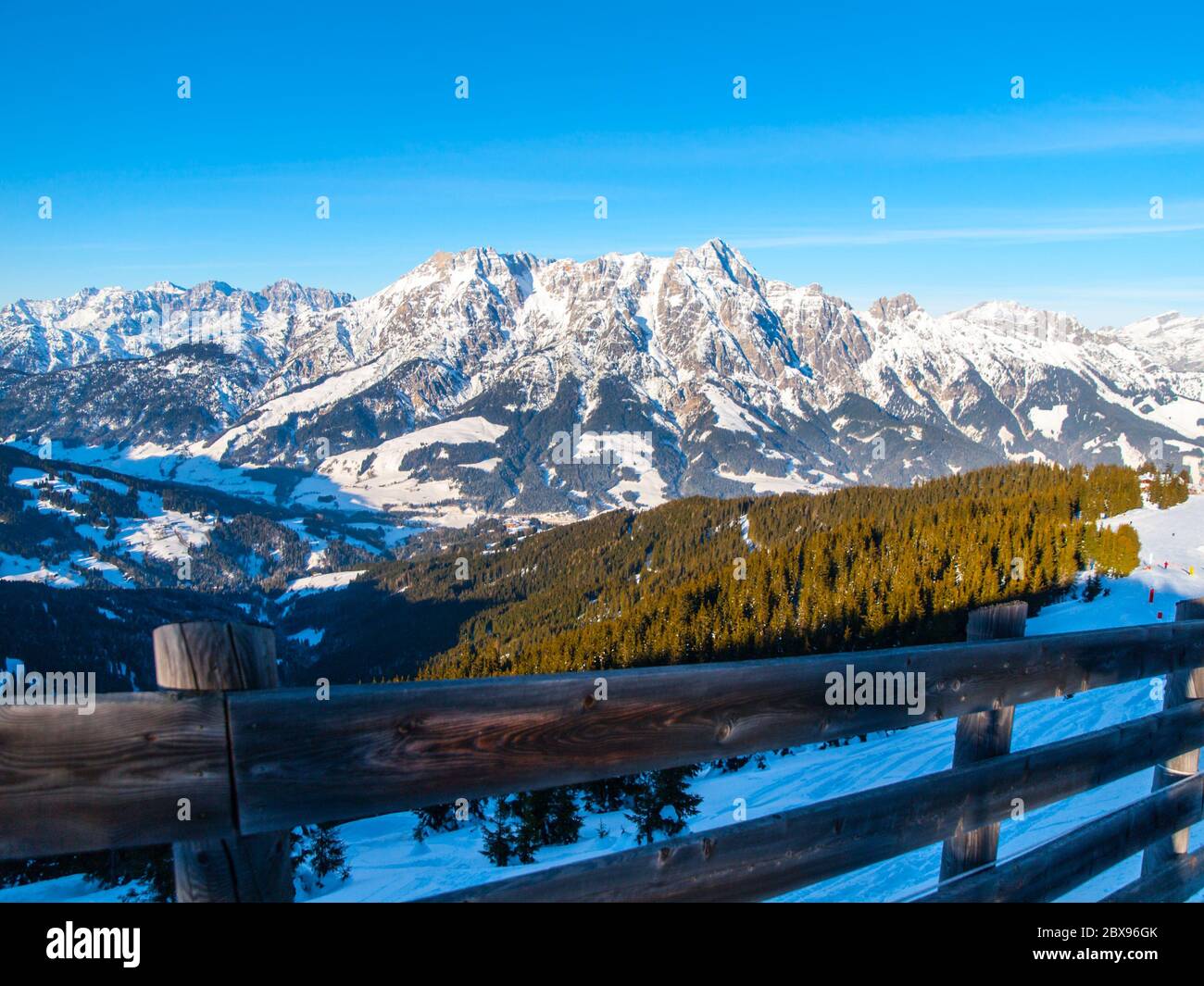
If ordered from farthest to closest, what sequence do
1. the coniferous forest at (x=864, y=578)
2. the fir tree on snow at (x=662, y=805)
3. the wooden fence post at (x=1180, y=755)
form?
the coniferous forest at (x=864, y=578), the fir tree on snow at (x=662, y=805), the wooden fence post at (x=1180, y=755)

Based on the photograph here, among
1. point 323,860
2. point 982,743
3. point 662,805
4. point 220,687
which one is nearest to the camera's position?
point 220,687

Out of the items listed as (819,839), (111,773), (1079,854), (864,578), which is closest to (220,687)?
(111,773)

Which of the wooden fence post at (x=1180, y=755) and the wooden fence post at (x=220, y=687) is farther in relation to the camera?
the wooden fence post at (x=1180, y=755)

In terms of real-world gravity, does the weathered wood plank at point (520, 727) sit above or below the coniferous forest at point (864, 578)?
above

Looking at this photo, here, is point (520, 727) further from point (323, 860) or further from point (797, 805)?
point (323, 860)

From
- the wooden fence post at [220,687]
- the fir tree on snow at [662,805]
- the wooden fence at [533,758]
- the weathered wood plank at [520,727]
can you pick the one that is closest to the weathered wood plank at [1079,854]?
the wooden fence at [533,758]

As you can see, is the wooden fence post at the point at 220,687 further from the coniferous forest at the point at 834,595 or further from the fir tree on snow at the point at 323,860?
the coniferous forest at the point at 834,595

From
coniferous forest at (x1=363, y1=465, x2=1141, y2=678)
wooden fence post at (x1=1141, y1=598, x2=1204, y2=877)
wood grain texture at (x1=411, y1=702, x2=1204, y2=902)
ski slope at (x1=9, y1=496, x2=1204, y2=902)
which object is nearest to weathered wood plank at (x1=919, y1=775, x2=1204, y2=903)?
wooden fence post at (x1=1141, y1=598, x2=1204, y2=877)
